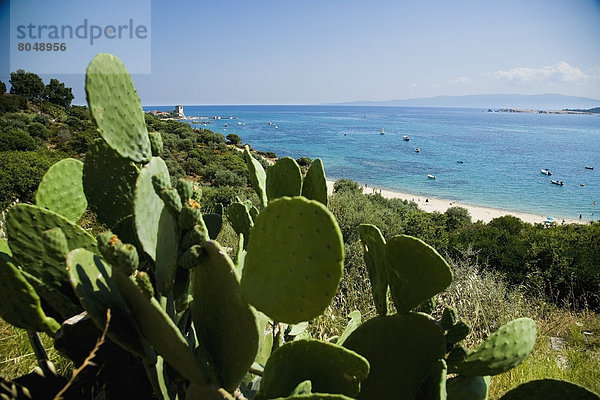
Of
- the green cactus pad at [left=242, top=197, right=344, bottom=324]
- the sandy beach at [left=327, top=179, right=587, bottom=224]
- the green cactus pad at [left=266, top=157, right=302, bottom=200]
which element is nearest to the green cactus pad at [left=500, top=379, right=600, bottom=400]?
the green cactus pad at [left=242, top=197, right=344, bottom=324]

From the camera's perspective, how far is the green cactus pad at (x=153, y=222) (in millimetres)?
861

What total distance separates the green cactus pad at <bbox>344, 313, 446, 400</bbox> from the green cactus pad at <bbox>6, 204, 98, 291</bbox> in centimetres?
76

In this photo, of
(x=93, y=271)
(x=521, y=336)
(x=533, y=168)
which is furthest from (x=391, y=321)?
(x=533, y=168)

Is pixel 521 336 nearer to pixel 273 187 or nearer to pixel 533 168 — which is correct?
pixel 273 187

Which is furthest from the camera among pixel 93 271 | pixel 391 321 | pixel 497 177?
pixel 497 177

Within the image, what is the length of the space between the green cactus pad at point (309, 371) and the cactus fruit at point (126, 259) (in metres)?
0.34

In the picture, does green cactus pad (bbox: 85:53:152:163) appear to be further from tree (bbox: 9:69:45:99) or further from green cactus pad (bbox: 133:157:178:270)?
tree (bbox: 9:69:45:99)

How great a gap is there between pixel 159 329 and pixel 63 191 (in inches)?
27.7

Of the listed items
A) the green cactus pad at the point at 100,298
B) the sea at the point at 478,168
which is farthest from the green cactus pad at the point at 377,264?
the sea at the point at 478,168

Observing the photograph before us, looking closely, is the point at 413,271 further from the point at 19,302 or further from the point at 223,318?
the point at 19,302

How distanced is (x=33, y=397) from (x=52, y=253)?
0.42m

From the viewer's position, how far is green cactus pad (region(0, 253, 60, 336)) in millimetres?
882

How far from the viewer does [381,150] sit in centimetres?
4388

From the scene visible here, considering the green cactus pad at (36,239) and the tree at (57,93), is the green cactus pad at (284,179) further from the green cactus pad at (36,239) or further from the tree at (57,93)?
the tree at (57,93)
